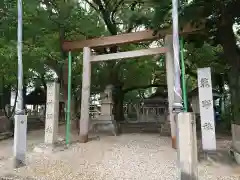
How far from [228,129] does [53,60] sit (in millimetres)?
10159

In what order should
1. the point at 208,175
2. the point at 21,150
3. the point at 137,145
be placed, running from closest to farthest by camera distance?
1. the point at 208,175
2. the point at 21,150
3. the point at 137,145

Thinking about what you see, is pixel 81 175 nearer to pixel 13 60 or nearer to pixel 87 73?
pixel 87 73

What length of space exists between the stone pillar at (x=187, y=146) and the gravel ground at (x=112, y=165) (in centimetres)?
84

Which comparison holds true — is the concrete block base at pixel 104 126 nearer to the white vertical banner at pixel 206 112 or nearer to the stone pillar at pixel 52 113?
the stone pillar at pixel 52 113

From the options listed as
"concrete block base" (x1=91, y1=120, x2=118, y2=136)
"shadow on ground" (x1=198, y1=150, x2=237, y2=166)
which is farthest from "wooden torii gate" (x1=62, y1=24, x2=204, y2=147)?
"concrete block base" (x1=91, y1=120, x2=118, y2=136)

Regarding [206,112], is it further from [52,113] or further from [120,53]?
[52,113]

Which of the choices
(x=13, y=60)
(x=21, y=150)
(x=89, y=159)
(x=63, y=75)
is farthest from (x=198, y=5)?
(x=63, y=75)

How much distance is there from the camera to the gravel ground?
6.36 metres

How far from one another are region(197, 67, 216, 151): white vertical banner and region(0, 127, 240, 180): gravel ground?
47 centimetres

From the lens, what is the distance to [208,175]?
20.4 ft

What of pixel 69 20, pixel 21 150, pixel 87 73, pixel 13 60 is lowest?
pixel 21 150

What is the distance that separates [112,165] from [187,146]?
255 cm

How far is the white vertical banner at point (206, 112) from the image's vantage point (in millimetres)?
7555

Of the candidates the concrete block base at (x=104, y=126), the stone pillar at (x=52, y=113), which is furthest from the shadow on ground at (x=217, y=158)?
the concrete block base at (x=104, y=126)
